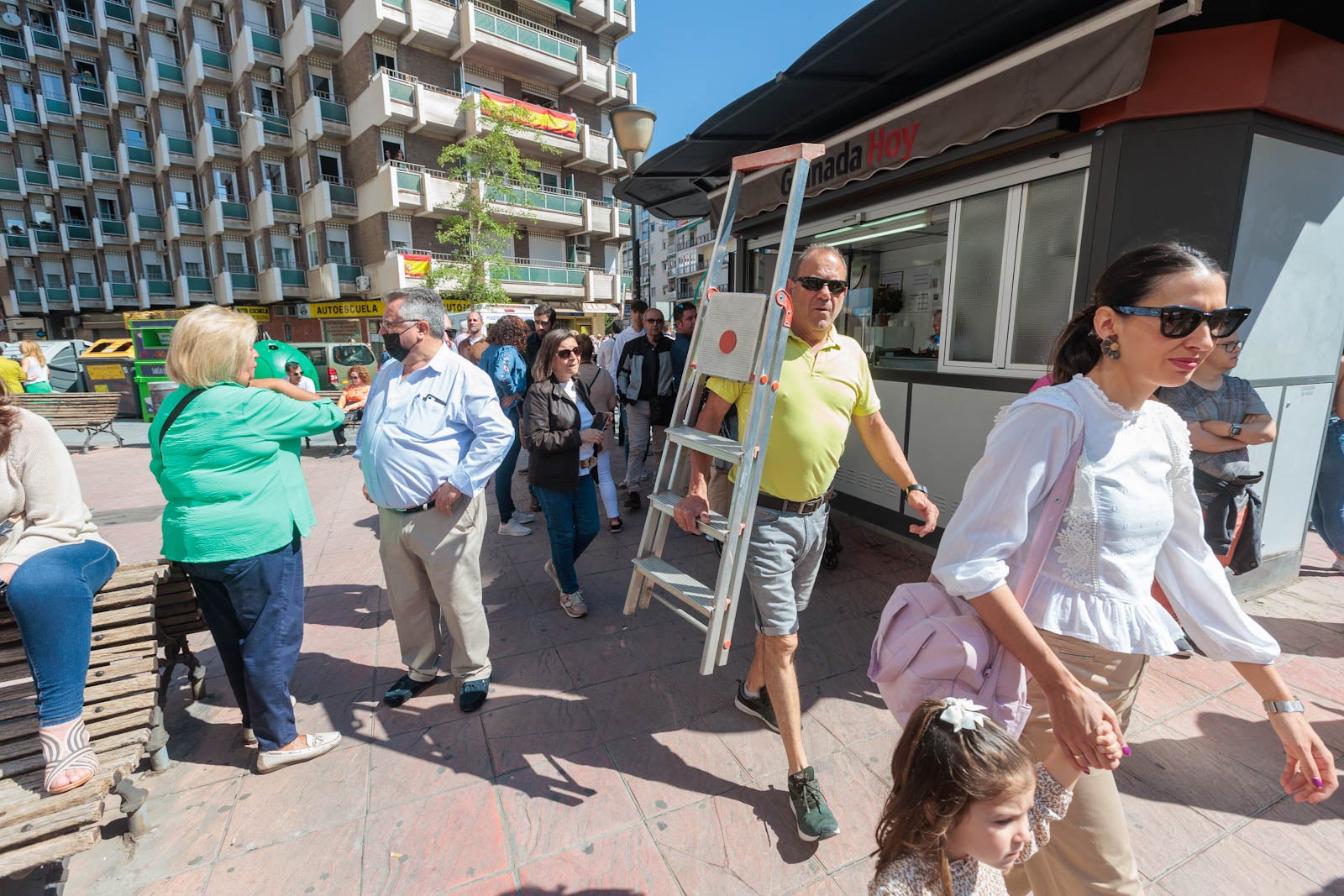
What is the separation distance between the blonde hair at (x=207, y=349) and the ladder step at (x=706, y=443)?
1.69m

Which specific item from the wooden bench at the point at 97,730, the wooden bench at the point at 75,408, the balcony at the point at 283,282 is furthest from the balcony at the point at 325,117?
the wooden bench at the point at 97,730

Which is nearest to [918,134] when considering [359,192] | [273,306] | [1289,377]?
[1289,377]

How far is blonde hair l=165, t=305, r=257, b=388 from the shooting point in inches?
91.4

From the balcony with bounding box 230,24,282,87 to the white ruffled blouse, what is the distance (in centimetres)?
3630

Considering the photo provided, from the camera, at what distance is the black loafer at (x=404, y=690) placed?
306 cm

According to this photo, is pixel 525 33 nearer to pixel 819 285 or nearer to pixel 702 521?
pixel 819 285

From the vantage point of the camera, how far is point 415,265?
82.1ft

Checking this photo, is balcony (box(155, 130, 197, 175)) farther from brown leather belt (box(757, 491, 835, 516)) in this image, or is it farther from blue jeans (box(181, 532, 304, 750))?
brown leather belt (box(757, 491, 835, 516))

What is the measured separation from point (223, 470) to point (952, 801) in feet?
8.89

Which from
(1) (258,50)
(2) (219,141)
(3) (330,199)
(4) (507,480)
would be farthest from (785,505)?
(2) (219,141)

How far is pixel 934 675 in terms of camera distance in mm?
1353

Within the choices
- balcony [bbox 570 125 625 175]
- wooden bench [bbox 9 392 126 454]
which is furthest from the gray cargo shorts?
balcony [bbox 570 125 625 175]

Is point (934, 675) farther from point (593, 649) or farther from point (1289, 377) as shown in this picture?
point (1289, 377)

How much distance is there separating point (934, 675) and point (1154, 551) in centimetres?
63
